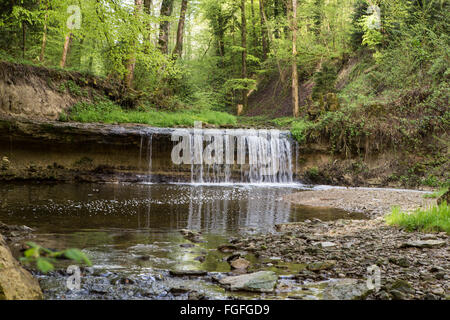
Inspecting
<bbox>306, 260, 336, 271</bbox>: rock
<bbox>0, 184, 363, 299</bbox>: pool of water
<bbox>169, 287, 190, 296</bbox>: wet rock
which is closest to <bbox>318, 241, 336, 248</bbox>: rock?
<bbox>306, 260, 336, 271</bbox>: rock

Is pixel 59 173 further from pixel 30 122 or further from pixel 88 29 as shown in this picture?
pixel 88 29

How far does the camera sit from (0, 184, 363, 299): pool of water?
3.65m

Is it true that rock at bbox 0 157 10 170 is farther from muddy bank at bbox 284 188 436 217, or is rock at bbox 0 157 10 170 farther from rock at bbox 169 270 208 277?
rock at bbox 169 270 208 277

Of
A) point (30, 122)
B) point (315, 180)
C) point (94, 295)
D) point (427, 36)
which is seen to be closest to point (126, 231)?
point (94, 295)

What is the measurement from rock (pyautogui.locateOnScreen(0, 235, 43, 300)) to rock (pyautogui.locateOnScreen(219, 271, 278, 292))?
1757mm

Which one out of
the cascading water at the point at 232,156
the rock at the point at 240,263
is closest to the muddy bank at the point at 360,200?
the cascading water at the point at 232,156

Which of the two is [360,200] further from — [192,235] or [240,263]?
[240,263]

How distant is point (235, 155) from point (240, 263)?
11.3 m

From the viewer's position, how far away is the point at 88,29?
9117 mm

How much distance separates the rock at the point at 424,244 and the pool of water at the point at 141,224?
5.60ft

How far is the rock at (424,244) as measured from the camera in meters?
4.64

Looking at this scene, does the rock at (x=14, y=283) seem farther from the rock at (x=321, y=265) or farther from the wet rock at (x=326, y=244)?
the wet rock at (x=326, y=244)

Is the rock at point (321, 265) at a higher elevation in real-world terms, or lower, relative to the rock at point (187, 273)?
higher

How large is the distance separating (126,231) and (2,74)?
38.6 ft
